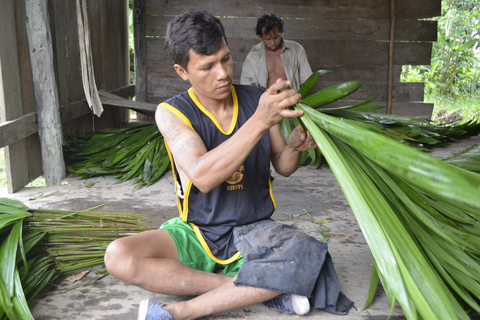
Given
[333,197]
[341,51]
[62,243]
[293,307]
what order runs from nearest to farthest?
[293,307]
[62,243]
[333,197]
[341,51]

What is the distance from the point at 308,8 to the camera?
5.61m

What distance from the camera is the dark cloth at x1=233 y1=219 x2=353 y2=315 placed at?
1.57m

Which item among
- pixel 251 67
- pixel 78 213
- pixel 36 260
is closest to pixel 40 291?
pixel 36 260

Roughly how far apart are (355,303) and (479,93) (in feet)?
24.2

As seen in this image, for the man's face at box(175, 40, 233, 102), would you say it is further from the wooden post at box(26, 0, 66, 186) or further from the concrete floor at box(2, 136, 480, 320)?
the wooden post at box(26, 0, 66, 186)

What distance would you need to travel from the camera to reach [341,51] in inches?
225

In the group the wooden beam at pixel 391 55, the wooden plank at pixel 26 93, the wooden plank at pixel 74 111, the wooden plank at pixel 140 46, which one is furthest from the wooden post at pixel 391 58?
the wooden plank at pixel 26 93

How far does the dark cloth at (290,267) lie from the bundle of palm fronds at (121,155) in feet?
6.07

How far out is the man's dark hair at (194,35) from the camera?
1.64m

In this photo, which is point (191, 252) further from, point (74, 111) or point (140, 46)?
point (140, 46)

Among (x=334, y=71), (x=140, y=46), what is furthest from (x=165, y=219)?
(x=334, y=71)

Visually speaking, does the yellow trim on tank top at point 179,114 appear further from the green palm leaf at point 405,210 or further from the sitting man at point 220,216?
the green palm leaf at point 405,210

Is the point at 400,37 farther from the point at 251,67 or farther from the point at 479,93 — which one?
the point at 479,93

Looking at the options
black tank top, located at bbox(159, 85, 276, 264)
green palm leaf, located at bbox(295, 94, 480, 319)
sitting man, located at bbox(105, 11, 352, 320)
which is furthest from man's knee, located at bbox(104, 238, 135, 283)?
green palm leaf, located at bbox(295, 94, 480, 319)
